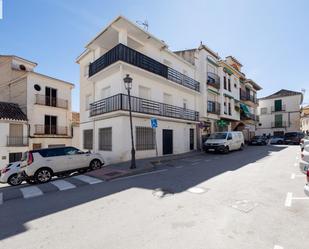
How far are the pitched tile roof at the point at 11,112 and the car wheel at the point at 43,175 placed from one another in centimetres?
1240

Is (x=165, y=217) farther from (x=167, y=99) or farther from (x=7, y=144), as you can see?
(x=7, y=144)

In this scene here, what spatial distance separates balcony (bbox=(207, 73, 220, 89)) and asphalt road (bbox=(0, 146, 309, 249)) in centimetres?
1668

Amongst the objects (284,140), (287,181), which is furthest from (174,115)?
(284,140)

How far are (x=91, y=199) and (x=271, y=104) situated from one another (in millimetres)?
47254

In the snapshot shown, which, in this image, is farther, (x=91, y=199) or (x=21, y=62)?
(x=21, y=62)

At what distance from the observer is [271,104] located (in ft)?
142

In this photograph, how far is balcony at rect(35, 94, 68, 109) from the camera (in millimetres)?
20641

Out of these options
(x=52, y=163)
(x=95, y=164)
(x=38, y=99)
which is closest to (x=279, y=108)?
(x=95, y=164)

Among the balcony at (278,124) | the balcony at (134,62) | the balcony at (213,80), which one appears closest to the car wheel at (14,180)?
the balcony at (134,62)

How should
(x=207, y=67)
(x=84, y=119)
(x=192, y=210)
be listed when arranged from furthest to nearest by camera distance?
(x=207, y=67) < (x=84, y=119) < (x=192, y=210)

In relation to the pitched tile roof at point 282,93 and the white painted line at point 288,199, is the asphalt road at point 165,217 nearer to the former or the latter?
the white painted line at point 288,199

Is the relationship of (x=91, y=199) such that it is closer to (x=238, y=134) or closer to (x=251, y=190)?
(x=251, y=190)

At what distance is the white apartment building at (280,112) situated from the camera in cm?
3984

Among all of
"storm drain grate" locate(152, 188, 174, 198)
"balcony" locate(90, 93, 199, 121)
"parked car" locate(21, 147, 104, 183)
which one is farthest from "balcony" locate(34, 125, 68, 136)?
"storm drain grate" locate(152, 188, 174, 198)
